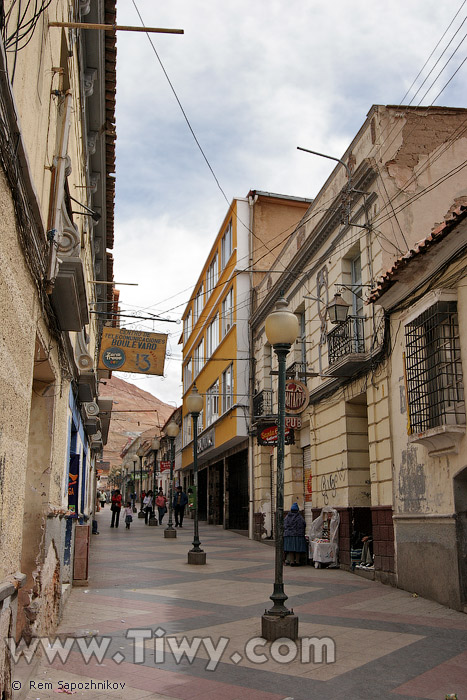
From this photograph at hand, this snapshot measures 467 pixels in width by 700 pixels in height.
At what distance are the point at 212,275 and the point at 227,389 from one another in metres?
6.57

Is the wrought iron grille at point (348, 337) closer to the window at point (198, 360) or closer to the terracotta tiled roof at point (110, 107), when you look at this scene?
the terracotta tiled roof at point (110, 107)

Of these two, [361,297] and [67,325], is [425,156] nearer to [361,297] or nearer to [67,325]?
[361,297]

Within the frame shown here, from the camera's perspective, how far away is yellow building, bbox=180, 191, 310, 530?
954 inches

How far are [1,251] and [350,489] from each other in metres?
11.5

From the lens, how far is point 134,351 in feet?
48.5

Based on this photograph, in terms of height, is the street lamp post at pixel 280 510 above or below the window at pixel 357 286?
below

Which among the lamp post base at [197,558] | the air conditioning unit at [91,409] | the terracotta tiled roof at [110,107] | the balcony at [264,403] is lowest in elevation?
the lamp post base at [197,558]

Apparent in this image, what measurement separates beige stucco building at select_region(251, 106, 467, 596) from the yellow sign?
3.88m

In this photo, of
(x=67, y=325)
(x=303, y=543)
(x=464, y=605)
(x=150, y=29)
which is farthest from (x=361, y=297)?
(x=150, y=29)

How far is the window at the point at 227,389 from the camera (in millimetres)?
25219

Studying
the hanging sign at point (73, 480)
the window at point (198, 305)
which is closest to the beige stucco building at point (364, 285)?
the hanging sign at point (73, 480)

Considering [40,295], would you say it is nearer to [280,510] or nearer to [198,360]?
[280,510]

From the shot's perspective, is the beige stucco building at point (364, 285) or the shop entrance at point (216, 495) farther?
the shop entrance at point (216, 495)

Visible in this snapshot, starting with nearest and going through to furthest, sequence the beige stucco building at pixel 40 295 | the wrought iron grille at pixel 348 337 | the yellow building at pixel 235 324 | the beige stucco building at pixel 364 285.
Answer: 1. the beige stucco building at pixel 40 295
2. the beige stucco building at pixel 364 285
3. the wrought iron grille at pixel 348 337
4. the yellow building at pixel 235 324
